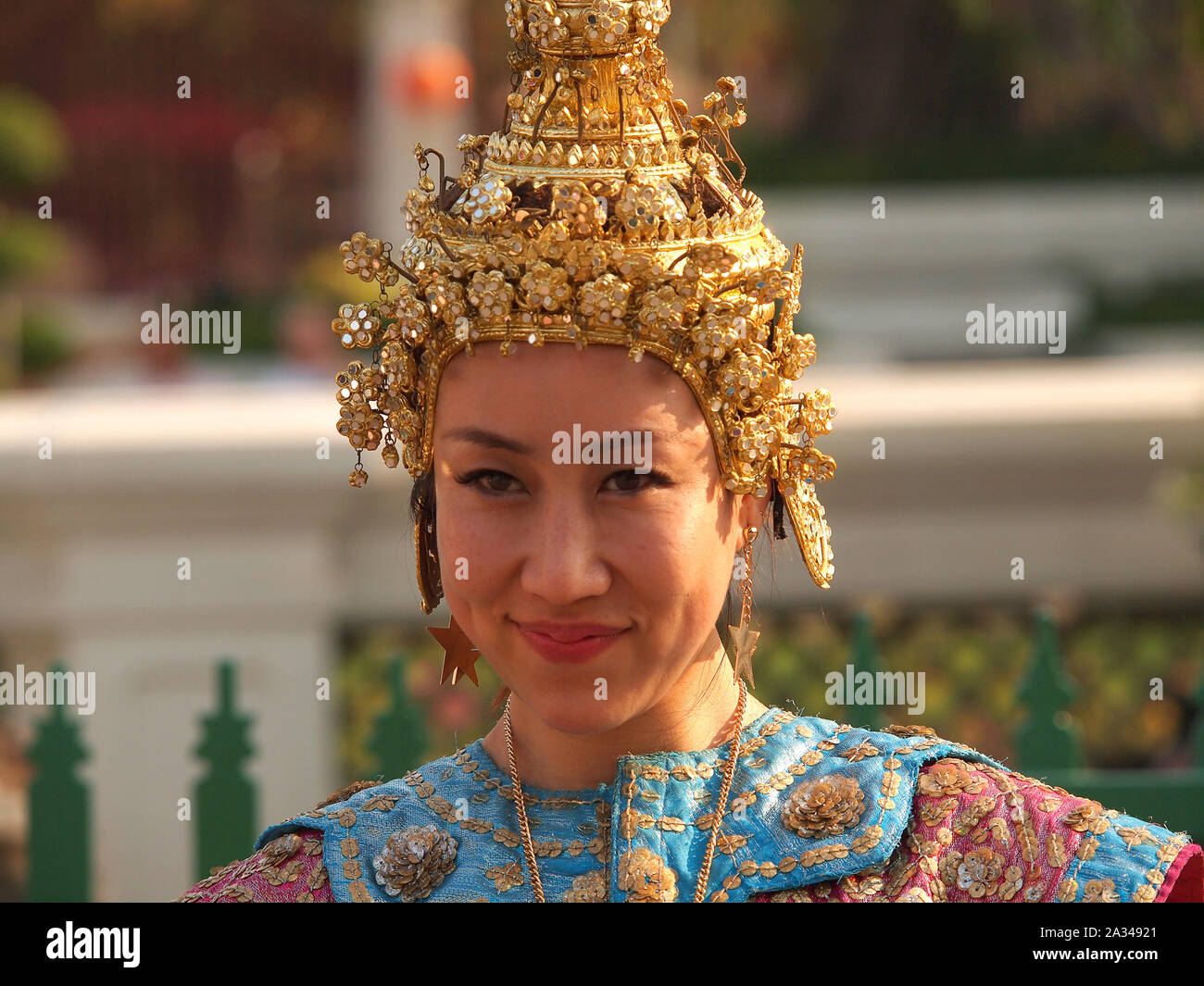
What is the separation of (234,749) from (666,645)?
9.16 ft

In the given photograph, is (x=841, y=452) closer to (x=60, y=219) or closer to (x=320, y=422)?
(x=320, y=422)

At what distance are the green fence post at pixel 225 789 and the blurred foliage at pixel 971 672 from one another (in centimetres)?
165

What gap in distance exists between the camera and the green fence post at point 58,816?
5.07m

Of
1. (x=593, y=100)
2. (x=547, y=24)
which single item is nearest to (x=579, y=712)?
(x=593, y=100)

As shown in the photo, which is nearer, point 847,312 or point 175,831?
point 175,831

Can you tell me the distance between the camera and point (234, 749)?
5.09m

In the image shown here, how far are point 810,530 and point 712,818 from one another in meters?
0.46

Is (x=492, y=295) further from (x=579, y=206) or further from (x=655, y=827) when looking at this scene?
(x=655, y=827)

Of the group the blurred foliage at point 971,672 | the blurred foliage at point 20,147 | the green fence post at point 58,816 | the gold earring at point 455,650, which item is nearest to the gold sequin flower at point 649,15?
the gold earring at point 455,650

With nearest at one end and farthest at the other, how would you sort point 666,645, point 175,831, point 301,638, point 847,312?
point 666,645 < point 175,831 < point 301,638 < point 847,312

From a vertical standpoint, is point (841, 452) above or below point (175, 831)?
above

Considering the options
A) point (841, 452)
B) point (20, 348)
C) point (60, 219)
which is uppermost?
point (60, 219)

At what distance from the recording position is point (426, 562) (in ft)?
9.49

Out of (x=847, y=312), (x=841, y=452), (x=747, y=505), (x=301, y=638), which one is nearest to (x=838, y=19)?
(x=847, y=312)
